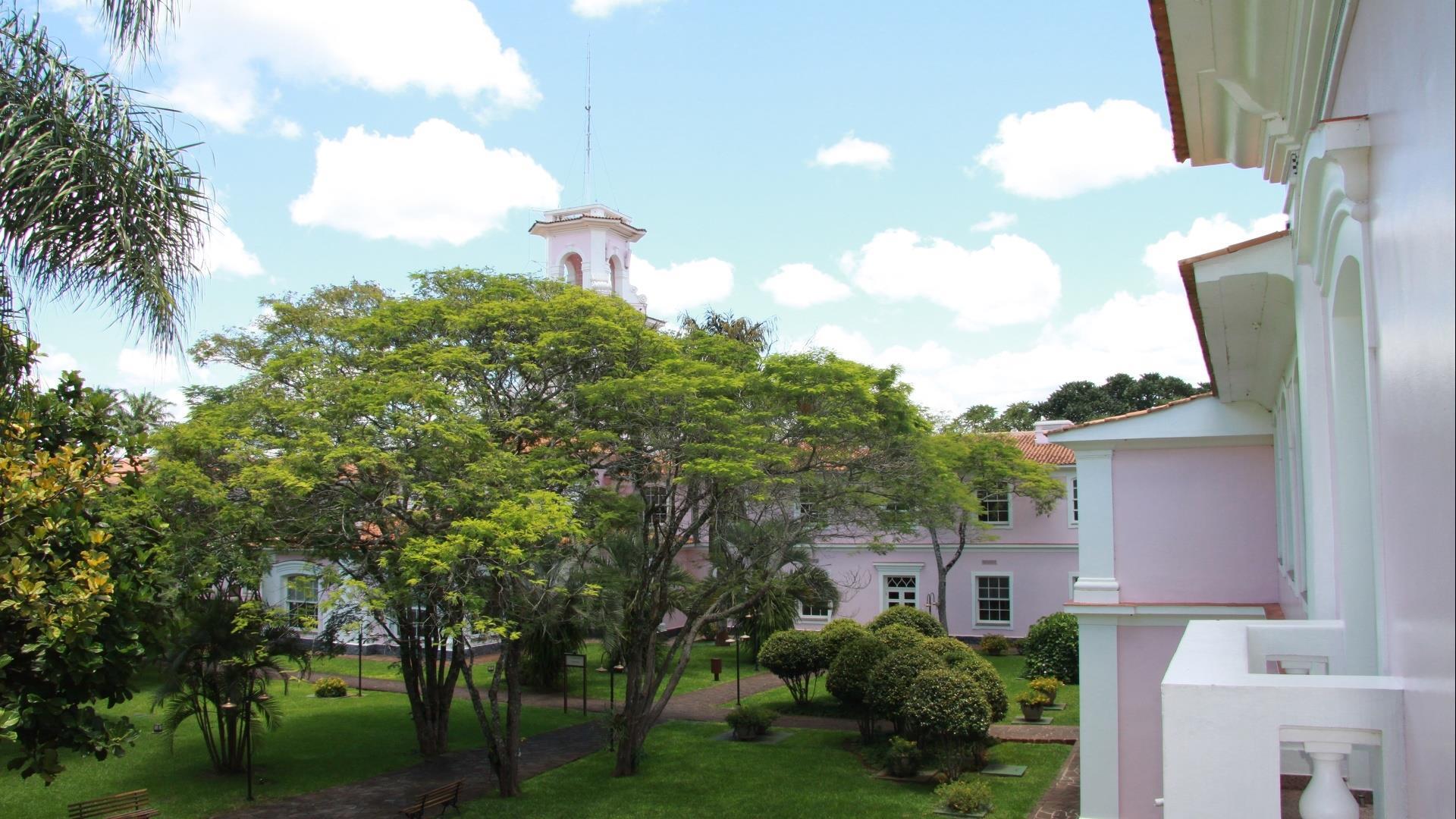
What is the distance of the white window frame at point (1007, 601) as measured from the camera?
109ft

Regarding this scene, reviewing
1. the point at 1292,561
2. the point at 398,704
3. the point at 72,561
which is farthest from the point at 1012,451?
the point at 72,561

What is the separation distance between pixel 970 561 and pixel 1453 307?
108 ft

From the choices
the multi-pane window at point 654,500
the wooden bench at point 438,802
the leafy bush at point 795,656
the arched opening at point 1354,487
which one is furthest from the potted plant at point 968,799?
the arched opening at point 1354,487

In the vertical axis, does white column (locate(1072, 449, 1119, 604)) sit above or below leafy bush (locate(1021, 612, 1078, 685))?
above

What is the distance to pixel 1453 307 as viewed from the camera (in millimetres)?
1687

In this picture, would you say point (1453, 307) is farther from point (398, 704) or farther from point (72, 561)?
point (398, 704)

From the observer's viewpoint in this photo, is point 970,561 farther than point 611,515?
Yes

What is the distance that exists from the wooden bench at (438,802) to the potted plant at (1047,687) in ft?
42.3

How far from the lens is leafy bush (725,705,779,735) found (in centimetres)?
2128

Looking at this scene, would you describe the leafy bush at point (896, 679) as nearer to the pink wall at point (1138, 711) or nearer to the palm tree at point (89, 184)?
the pink wall at point (1138, 711)

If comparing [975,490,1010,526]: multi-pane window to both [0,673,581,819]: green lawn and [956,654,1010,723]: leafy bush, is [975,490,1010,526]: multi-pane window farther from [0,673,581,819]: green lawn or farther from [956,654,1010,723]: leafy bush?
[0,673,581,819]: green lawn

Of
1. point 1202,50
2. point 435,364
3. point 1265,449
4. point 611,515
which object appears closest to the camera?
point 1202,50

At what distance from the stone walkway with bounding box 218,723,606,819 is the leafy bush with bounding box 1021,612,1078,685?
10779 millimetres

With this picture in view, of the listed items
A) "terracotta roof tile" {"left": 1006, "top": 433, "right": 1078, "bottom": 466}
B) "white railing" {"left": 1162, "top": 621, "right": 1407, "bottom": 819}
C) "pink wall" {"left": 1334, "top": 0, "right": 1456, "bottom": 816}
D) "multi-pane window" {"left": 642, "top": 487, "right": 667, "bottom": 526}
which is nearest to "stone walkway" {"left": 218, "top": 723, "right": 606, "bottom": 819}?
"multi-pane window" {"left": 642, "top": 487, "right": 667, "bottom": 526}
